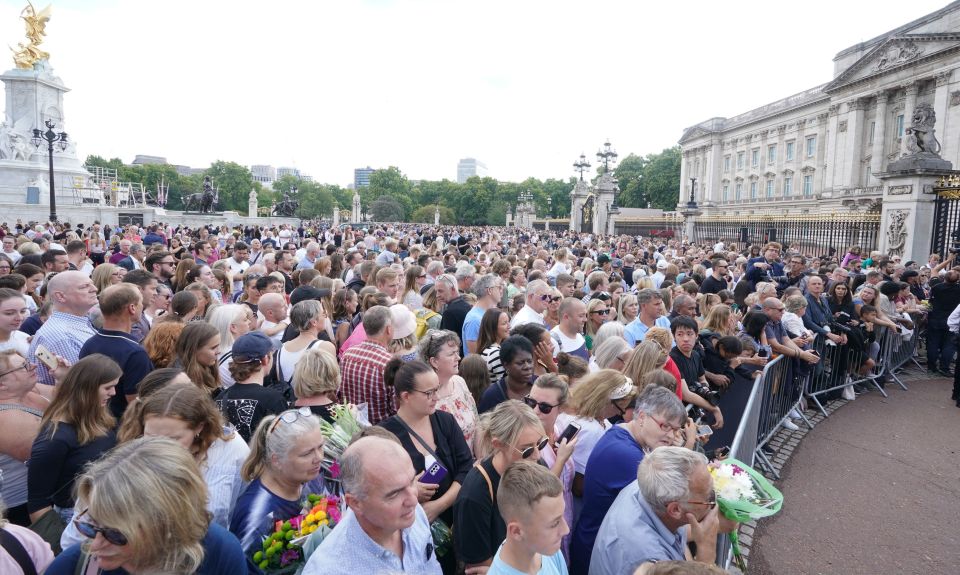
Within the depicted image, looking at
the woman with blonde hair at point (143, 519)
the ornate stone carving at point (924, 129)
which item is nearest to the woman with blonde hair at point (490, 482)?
the woman with blonde hair at point (143, 519)

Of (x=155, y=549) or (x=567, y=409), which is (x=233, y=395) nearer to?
(x=155, y=549)

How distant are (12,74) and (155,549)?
53.5 meters

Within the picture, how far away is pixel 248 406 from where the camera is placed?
11.7 feet

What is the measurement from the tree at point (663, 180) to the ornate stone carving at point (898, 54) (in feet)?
133

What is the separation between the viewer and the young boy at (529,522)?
2318 mm

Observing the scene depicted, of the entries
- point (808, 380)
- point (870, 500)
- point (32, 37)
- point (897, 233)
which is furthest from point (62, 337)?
point (32, 37)

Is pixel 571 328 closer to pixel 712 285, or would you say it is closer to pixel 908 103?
pixel 712 285

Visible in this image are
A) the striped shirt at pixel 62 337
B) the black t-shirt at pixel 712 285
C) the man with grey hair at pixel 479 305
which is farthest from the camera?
the black t-shirt at pixel 712 285

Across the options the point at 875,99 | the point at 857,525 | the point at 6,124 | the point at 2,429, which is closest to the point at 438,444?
the point at 2,429

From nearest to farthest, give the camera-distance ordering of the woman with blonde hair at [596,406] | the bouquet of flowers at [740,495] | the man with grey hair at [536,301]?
1. the bouquet of flowers at [740,495]
2. the woman with blonde hair at [596,406]
3. the man with grey hair at [536,301]

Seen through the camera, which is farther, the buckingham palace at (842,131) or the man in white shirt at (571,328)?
the buckingham palace at (842,131)

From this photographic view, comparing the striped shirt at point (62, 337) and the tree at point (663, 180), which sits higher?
the tree at point (663, 180)

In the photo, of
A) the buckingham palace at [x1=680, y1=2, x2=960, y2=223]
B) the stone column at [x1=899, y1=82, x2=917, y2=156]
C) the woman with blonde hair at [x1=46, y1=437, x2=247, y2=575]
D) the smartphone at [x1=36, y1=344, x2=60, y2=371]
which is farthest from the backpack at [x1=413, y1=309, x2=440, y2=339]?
the stone column at [x1=899, y1=82, x2=917, y2=156]

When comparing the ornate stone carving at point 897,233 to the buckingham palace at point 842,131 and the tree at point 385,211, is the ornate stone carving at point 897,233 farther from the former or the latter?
the tree at point 385,211
